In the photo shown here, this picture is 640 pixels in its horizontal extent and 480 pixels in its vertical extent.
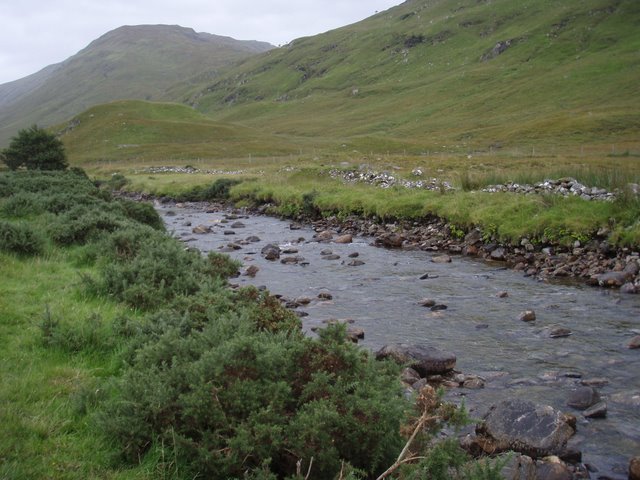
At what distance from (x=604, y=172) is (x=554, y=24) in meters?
167

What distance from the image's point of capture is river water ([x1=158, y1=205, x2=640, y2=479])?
9031 millimetres

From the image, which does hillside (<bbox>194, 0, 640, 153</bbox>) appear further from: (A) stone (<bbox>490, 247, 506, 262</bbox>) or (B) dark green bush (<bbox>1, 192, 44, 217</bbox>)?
(B) dark green bush (<bbox>1, 192, 44, 217</bbox>)

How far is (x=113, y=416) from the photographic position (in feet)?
20.1

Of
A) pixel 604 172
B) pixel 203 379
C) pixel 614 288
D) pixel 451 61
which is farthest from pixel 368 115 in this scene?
pixel 203 379

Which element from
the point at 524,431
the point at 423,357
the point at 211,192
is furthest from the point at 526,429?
the point at 211,192

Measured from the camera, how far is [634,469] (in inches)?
272

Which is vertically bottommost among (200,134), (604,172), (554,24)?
(604,172)

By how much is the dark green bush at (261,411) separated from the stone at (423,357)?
3743mm

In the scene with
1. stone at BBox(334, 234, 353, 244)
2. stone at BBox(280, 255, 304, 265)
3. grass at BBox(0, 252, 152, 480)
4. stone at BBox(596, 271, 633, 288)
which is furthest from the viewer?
stone at BBox(334, 234, 353, 244)

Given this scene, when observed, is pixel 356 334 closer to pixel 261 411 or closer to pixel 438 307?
pixel 438 307

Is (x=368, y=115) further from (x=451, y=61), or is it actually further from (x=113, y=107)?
(x=113, y=107)

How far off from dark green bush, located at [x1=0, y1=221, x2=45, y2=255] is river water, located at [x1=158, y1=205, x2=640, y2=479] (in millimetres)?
6296

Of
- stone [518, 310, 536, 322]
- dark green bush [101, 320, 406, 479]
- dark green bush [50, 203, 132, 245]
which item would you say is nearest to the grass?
dark green bush [101, 320, 406, 479]

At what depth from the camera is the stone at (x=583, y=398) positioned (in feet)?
29.2
